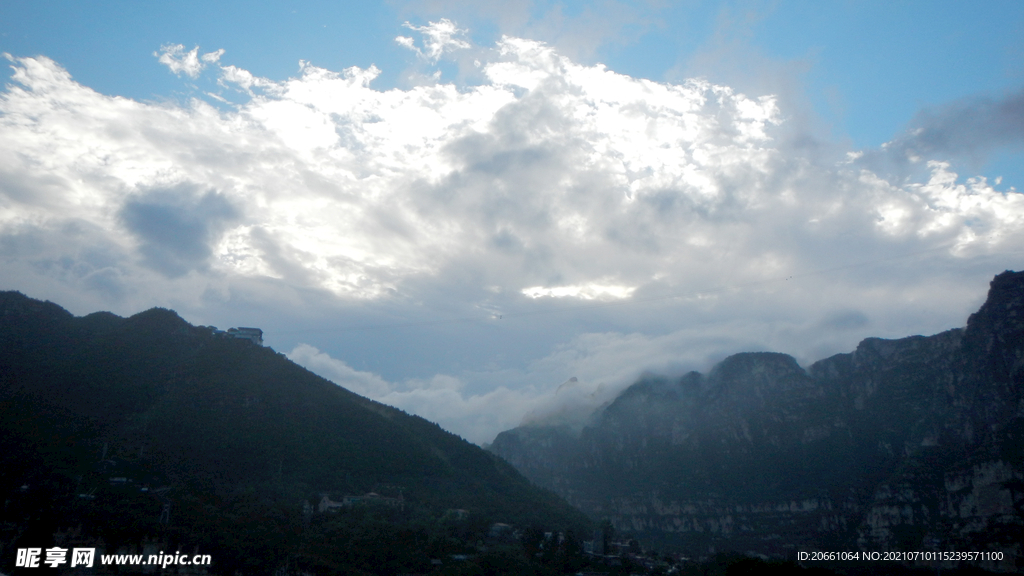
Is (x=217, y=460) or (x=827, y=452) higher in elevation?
(x=827, y=452)

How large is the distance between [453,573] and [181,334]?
2790 inches

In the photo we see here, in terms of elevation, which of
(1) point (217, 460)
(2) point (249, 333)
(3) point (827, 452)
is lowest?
(1) point (217, 460)

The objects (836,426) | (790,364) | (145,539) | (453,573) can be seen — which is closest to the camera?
(145,539)

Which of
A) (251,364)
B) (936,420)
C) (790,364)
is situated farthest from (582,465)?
(251,364)

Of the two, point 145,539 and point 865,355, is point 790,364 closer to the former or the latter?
point 865,355

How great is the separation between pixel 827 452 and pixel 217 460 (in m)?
112

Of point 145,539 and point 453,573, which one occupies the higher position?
point 145,539

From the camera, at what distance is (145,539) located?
53875 mm

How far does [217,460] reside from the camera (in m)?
81.1

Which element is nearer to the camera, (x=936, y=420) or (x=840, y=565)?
(x=840, y=565)

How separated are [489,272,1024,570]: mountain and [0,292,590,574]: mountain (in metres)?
34.0

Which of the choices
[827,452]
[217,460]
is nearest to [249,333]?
[217,460]

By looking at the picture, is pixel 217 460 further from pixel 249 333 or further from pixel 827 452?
pixel 827 452

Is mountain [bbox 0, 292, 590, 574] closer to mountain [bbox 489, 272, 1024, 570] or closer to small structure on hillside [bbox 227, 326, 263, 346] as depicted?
small structure on hillside [bbox 227, 326, 263, 346]
